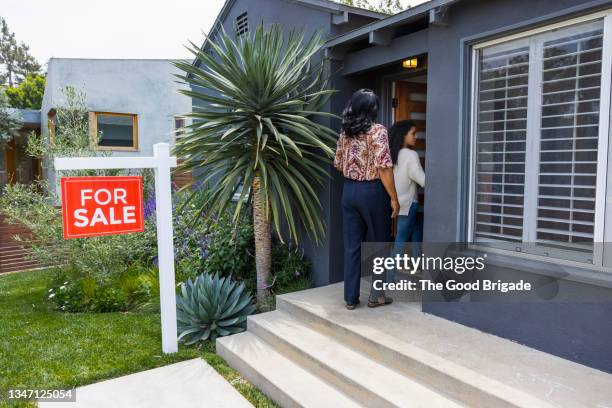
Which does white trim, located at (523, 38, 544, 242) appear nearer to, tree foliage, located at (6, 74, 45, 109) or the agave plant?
the agave plant

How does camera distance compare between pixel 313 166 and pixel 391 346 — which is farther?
pixel 313 166

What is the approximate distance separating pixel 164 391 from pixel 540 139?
3.30 meters

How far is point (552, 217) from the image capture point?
3135 millimetres

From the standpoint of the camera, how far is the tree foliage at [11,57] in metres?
34.0

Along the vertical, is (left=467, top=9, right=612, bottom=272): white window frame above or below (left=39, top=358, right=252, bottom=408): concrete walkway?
above

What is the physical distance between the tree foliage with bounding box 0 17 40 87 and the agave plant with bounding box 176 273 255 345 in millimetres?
37672

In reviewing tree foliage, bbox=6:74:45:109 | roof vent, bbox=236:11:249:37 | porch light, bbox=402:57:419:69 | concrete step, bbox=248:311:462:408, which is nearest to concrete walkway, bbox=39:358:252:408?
concrete step, bbox=248:311:462:408

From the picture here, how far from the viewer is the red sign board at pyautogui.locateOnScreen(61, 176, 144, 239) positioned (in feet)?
11.2

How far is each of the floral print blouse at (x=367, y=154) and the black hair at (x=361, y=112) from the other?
58mm

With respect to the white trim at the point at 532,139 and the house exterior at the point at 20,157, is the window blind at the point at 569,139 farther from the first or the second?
the house exterior at the point at 20,157

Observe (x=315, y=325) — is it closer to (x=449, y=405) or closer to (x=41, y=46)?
(x=449, y=405)

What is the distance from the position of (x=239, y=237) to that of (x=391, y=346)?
2854mm

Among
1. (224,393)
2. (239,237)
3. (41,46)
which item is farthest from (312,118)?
(41,46)

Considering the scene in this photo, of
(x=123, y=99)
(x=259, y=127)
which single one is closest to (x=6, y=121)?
(x=123, y=99)
